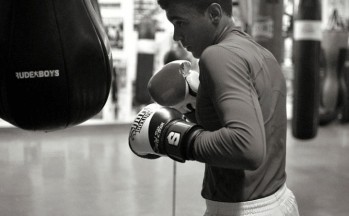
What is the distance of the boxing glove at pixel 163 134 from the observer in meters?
1.08

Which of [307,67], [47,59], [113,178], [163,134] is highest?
[47,59]

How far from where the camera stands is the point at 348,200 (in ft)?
10.7

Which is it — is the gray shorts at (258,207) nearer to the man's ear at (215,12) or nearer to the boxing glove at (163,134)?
the boxing glove at (163,134)

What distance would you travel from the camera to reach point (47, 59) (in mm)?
1389

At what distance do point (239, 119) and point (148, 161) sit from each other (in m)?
3.38

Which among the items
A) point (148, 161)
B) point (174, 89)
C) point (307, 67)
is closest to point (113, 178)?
point (148, 161)

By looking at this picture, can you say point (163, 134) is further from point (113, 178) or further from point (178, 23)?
point (113, 178)

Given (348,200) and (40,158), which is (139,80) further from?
(348,200)

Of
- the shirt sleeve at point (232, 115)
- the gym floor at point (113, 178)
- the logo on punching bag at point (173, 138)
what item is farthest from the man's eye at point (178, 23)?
the gym floor at point (113, 178)

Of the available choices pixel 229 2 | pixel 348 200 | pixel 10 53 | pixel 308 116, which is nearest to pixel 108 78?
pixel 10 53

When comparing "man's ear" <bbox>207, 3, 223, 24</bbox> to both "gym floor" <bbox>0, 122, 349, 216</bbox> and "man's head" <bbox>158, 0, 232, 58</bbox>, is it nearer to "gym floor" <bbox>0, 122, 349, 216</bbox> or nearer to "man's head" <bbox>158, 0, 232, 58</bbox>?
"man's head" <bbox>158, 0, 232, 58</bbox>

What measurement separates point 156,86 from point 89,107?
194 millimetres

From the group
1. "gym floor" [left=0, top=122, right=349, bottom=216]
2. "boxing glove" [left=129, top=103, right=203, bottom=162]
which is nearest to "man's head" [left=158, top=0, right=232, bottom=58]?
"boxing glove" [left=129, top=103, right=203, bottom=162]

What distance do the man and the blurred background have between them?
1.89 feet
